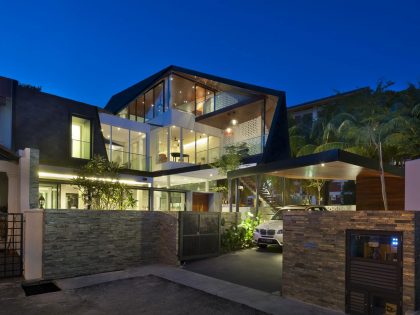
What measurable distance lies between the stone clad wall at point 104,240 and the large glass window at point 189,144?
483 inches

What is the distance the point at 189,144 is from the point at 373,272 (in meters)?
20.5

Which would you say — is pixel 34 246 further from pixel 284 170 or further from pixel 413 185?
pixel 413 185

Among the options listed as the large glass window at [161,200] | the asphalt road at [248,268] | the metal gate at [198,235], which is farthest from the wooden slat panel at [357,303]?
the large glass window at [161,200]

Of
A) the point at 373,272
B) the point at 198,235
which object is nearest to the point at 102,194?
the point at 198,235

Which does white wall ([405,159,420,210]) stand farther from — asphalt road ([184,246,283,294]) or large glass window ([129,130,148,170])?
large glass window ([129,130,148,170])

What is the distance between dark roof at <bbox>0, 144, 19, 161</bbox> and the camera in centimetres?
1239

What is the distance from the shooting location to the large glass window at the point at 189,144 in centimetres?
2461

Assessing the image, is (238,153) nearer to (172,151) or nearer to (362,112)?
(172,151)

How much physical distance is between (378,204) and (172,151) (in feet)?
44.4

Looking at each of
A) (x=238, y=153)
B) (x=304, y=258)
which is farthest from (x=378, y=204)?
(x=304, y=258)

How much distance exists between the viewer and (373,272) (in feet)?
21.3

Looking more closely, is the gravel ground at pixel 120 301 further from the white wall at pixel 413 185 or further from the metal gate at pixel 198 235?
the white wall at pixel 413 185

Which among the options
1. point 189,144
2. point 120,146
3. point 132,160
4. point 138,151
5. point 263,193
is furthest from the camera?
point 189,144

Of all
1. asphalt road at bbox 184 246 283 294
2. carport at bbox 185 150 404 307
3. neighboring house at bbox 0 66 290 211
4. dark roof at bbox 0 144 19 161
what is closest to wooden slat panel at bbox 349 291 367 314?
carport at bbox 185 150 404 307
